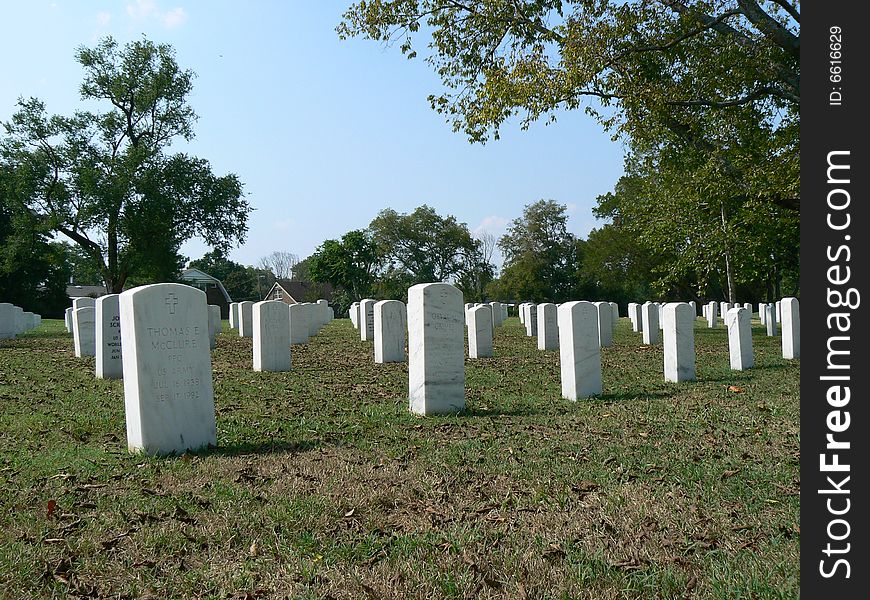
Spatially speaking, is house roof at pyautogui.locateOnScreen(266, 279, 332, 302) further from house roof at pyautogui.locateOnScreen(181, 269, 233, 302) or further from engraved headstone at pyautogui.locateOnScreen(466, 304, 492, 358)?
engraved headstone at pyautogui.locateOnScreen(466, 304, 492, 358)

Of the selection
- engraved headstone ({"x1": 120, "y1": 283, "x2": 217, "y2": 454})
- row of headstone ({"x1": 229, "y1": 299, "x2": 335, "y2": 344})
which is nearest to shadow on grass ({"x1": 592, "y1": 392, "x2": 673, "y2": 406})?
engraved headstone ({"x1": 120, "y1": 283, "x2": 217, "y2": 454})

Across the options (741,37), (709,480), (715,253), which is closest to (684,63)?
(741,37)

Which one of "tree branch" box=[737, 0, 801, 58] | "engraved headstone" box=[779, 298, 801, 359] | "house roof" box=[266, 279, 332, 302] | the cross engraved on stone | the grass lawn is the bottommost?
the grass lawn

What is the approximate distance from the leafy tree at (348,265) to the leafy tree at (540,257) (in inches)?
502

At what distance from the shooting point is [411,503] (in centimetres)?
458

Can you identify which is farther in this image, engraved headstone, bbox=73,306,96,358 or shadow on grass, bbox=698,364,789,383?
engraved headstone, bbox=73,306,96,358

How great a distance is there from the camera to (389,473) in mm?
5371

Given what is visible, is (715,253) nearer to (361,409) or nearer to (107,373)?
(361,409)

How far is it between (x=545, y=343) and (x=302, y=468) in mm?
12893

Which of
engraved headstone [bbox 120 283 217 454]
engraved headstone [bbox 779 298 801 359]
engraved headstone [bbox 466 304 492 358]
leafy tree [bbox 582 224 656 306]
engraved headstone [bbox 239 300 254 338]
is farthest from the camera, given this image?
leafy tree [bbox 582 224 656 306]

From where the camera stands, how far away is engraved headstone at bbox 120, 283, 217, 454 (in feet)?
19.8

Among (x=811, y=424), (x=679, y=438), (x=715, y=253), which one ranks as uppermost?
(x=715, y=253)

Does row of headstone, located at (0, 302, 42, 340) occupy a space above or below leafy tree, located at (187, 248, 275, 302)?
below

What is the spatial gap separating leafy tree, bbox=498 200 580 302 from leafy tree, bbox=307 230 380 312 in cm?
1275
